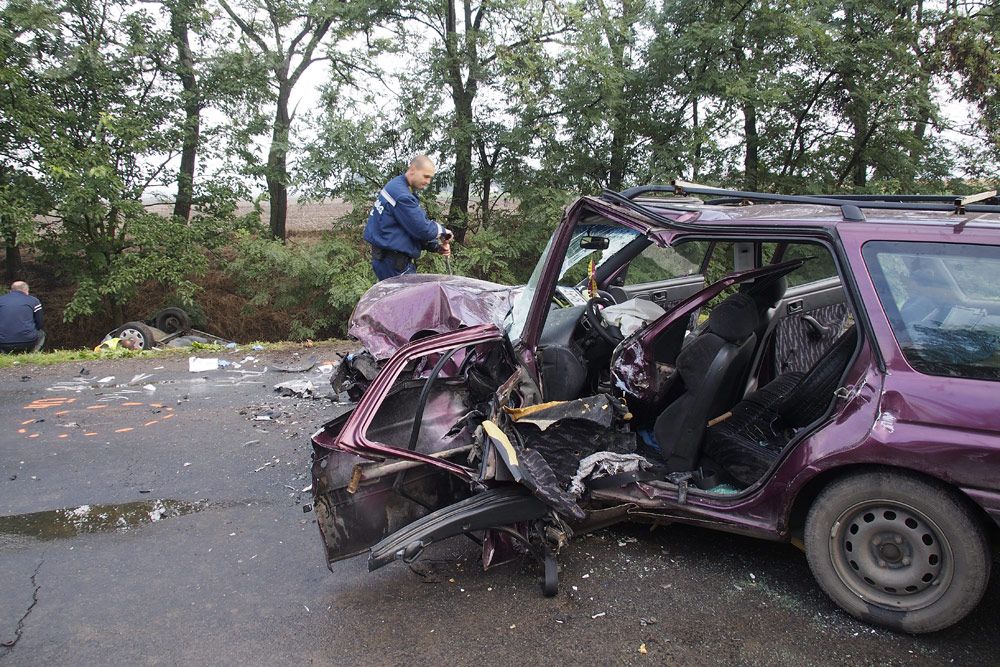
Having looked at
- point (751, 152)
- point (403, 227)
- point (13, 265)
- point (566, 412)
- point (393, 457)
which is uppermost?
point (751, 152)

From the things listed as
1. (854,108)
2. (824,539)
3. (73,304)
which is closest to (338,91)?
(73,304)

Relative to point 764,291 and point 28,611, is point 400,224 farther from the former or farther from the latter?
point 28,611

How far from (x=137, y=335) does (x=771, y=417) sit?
31.8 ft

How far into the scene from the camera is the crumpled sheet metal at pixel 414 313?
4.93 metres

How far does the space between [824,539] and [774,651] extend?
49 cm

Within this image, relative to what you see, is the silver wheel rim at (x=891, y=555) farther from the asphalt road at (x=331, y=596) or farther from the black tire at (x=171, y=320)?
the black tire at (x=171, y=320)

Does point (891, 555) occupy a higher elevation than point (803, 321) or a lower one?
lower

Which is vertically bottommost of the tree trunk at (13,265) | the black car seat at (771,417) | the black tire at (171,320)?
the black tire at (171,320)

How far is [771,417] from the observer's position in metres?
3.55

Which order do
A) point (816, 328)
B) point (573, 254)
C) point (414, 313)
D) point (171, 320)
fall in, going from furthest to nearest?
point (171, 320) → point (414, 313) → point (816, 328) → point (573, 254)

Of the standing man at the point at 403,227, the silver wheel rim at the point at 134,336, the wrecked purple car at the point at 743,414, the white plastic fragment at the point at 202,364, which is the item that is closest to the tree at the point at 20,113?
the silver wheel rim at the point at 134,336

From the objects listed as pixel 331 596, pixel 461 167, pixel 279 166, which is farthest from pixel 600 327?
pixel 279 166

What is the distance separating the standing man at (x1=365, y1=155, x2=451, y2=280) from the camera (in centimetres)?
604

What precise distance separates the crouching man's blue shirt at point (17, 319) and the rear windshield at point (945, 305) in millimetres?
11225
